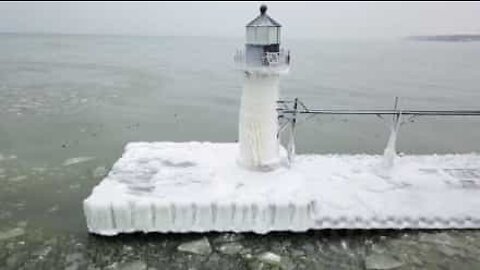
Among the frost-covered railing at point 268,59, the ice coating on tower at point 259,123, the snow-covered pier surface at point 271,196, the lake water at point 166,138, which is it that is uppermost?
the frost-covered railing at point 268,59

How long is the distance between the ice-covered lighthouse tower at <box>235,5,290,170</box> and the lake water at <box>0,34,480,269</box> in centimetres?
215

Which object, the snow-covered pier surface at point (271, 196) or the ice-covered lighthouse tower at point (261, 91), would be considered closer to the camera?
the snow-covered pier surface at point (271, 196)

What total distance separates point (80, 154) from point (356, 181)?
8318 mm

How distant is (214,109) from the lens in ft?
73.9

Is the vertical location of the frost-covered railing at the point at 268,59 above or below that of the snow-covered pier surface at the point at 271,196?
above

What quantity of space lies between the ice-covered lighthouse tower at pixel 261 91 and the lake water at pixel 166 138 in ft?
7.06

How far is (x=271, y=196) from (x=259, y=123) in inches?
75.0

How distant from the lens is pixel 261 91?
9.55 metres

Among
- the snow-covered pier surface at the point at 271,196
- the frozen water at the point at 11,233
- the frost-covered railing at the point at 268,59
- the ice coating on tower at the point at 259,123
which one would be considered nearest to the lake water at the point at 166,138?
the frozen water at the point at 11,233

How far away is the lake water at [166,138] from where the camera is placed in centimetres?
778

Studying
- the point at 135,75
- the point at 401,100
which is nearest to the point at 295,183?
the point at 401,100

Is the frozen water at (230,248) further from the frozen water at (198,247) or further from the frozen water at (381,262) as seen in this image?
the frozen water at (381,262)

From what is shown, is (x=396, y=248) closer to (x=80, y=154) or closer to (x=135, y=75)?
(x=80, y=154)

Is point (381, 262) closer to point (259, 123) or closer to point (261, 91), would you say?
point (259, 123)
